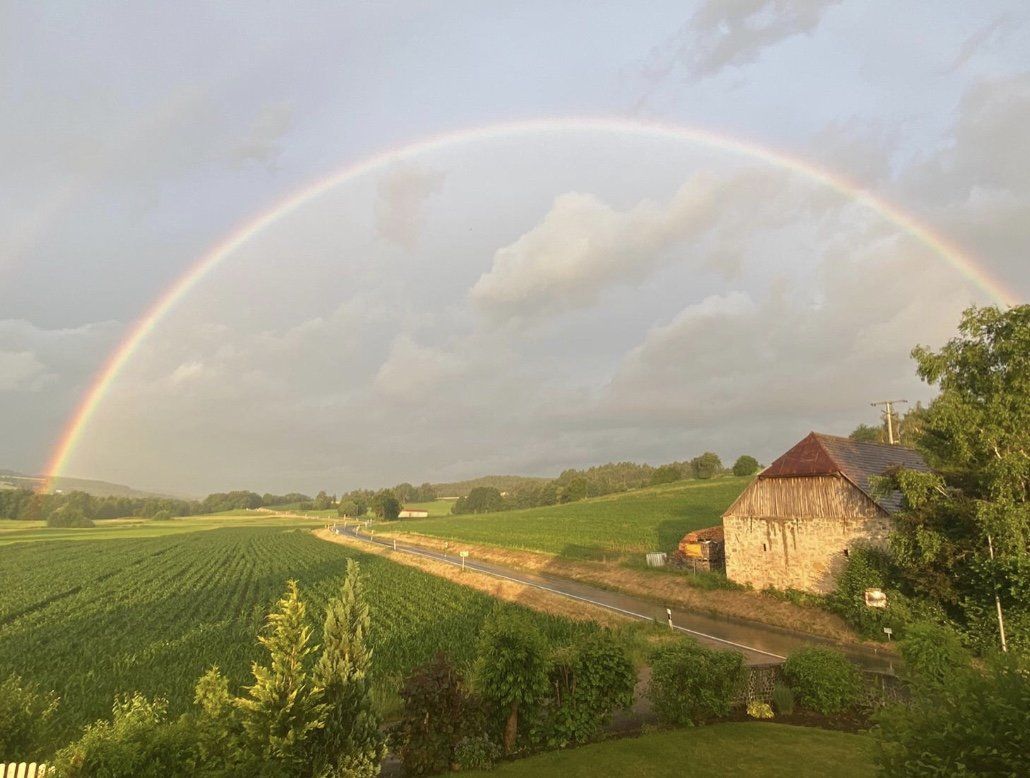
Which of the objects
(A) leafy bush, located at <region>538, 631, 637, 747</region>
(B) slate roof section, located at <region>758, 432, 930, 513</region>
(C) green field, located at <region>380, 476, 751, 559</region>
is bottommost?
(C) green field, located at <region>380, 476, 751, 559</region>

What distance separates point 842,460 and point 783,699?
730 inches

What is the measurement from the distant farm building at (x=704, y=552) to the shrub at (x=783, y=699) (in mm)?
23566

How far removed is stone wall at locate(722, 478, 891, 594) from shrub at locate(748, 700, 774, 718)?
52.6ft

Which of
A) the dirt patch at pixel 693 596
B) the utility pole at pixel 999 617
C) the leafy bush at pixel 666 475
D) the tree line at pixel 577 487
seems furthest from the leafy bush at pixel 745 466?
the utility pole at pixel 999 617

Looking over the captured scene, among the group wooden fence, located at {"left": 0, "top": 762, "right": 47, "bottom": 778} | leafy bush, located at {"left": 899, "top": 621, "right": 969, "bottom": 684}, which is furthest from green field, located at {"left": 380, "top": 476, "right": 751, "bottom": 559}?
wooden fence, located at {"left": 0, "top": 762, "right": 47, "bottom": 778}

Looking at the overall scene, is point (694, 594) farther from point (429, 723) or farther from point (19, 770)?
point (19, 770)

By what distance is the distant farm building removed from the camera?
125 feet

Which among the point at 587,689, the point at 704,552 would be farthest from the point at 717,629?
the point at 587,689

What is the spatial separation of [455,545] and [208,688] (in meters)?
67.5

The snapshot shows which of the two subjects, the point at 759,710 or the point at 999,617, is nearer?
the point at 759,710

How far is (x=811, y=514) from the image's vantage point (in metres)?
29.5

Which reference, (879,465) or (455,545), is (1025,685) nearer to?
(879,465)

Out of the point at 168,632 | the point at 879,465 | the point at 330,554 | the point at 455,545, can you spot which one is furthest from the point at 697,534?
the point at 330,554

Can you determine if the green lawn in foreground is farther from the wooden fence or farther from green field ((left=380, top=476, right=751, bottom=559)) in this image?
green field ((left=380, top=476, right=751, bottom=559))
